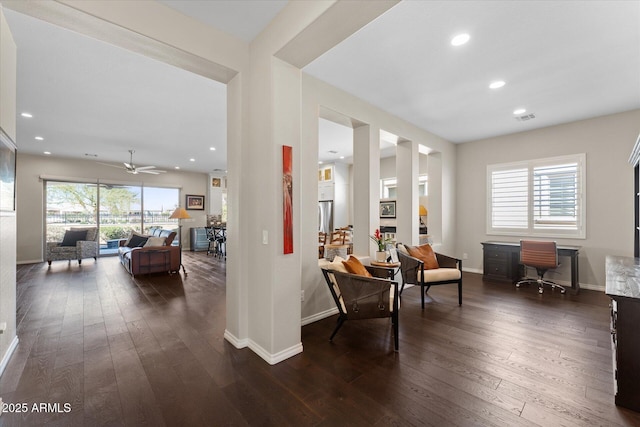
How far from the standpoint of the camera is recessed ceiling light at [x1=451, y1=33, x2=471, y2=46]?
255cm

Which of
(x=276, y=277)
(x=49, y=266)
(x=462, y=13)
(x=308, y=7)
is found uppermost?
(x=462, y=13)

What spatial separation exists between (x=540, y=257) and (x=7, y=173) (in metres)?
6.84

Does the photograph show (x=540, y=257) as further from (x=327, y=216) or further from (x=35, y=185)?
(x=35, y=185)

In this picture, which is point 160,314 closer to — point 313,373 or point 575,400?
point 313,373

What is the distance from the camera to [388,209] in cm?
689

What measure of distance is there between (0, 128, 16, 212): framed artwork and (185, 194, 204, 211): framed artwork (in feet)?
24.9

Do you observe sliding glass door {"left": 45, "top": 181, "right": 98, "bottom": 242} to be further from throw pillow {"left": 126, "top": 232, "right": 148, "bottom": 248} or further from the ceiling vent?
the ceiling vent

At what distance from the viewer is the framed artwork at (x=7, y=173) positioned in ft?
7.17

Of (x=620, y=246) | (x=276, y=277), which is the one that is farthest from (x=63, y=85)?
(x=620, y=246)

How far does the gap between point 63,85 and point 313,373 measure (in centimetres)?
451

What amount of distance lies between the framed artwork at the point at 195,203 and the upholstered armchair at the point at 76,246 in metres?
2.92

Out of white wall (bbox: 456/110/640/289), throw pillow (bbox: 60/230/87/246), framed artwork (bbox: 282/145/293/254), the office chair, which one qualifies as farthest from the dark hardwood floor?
throw pillow (bbox: 60/230/87/246)

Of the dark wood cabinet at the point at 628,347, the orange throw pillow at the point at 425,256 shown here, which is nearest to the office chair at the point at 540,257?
the orange throw pillow at the point at 425,256

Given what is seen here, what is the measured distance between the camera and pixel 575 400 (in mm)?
1897
